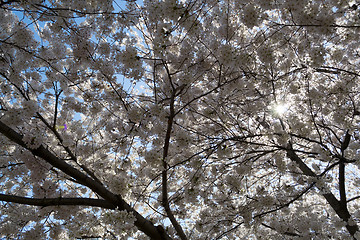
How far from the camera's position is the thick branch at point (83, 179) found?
2.45 m

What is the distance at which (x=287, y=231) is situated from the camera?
210 inches

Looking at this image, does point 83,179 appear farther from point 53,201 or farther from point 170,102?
point 170,102

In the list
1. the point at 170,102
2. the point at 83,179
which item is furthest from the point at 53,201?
the point at 170,102

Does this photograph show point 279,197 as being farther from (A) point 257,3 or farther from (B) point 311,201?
(B) point 311,201

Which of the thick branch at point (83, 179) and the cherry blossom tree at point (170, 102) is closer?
the thick branch at point (83, 179)

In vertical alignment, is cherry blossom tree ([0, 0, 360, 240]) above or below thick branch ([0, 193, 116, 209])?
above

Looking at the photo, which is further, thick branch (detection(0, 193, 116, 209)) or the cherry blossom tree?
the cherry blossom tree

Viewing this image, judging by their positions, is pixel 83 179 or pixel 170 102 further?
pixel 170 102

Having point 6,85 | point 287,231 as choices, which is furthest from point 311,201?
point 6,85

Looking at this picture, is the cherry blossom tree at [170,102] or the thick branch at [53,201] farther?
the cherry blossom tree at [170,102]

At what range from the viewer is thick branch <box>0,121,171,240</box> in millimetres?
2449

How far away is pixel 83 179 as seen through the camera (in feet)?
9.15

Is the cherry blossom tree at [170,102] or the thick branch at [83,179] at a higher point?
the cherry blossom tree at [170,102]

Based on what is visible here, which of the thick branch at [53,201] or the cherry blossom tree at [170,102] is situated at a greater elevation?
the cherry blossom tree at [170,102]
